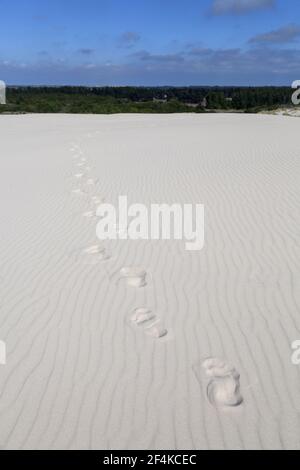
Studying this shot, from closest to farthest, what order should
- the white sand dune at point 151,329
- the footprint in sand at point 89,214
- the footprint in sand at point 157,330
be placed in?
1. the white sand dune at point 151,329
2. the footprint in sand at point 157,330
3. the footprint in sand at point 89,214

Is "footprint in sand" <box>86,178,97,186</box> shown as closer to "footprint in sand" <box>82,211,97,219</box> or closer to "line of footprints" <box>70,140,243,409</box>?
"footprint in sand" <box>82,211,97,219</box>

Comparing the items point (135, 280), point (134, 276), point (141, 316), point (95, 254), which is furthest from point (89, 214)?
point (141, 316)

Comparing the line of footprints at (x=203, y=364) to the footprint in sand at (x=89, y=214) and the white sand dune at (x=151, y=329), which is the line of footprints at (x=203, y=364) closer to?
the white sand dune at (x=151, y=329)

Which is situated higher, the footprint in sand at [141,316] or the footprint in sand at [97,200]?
the footprint in sand at [97,200]

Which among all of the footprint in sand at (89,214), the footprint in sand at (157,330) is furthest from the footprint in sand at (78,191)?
the footprint in sand at (157,330)

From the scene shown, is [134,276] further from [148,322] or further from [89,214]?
[89,214]

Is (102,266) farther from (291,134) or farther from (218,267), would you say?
(291,134)

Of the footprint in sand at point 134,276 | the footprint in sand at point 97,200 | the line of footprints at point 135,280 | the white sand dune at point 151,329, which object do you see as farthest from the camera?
the footprint in sand at point 97,200
